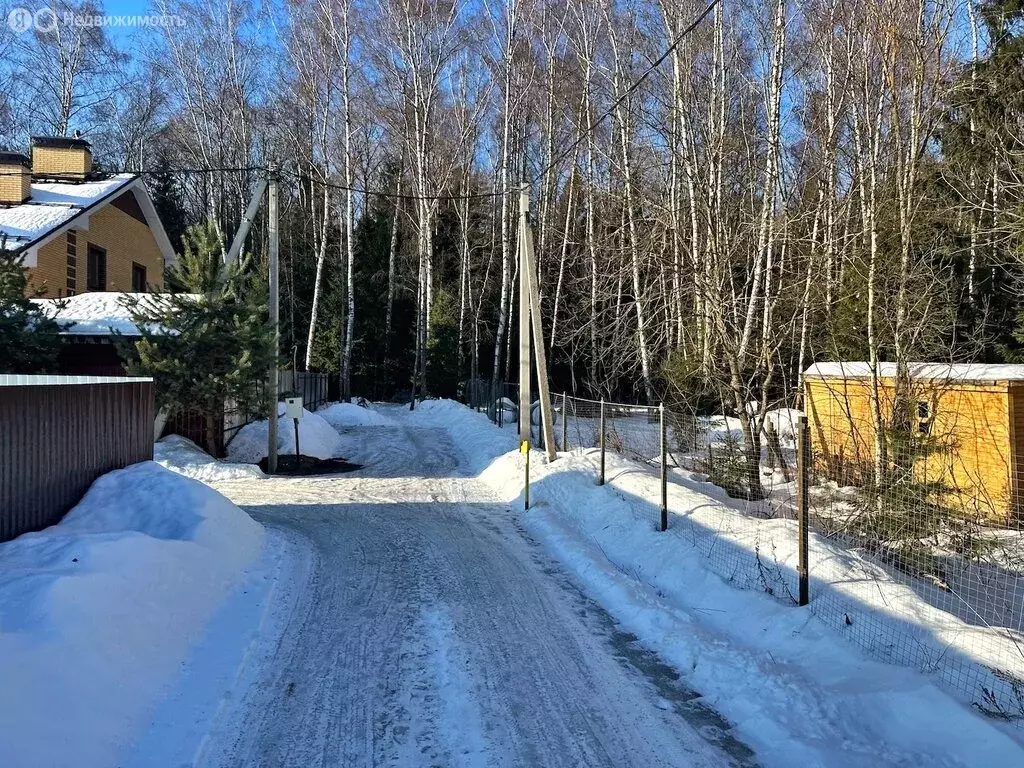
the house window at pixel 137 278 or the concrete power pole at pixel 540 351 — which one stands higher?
the house window at pixel 137 278

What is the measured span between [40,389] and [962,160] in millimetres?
17965

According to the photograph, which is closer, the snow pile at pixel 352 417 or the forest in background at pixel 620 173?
the forest in background at pixel 620 173

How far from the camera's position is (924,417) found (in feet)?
36.6

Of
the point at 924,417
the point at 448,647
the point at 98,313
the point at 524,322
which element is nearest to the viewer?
the point at 448,647

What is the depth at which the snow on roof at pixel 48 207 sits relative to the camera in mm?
19734

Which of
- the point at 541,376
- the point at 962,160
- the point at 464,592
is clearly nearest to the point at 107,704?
the point at 464,592

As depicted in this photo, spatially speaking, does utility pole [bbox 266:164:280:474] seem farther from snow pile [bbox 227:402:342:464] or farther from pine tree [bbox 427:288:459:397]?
pine tree [bbox 427:288:459:397]

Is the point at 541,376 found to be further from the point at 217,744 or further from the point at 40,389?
the point at 217,744

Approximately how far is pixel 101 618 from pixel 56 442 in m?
3.56

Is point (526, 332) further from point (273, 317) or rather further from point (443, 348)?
Answer: point (443, 348)

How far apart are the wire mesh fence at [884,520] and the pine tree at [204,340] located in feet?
21.6

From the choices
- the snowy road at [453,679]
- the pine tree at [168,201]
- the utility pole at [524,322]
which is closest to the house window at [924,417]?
the snowy road at [453,679]

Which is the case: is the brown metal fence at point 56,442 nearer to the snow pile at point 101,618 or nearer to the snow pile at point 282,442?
the snow pile at point 101,618

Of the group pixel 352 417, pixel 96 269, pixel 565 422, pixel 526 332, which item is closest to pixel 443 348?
pixel 352 417
